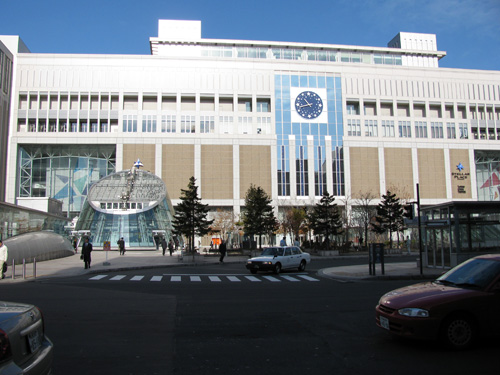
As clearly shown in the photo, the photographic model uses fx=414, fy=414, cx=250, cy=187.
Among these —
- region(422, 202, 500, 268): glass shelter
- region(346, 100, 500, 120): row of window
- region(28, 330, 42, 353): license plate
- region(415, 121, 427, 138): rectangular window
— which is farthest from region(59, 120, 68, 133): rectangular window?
region(28, 330, 42, 353): license plate

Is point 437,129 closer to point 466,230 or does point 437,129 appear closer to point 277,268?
point 466,230

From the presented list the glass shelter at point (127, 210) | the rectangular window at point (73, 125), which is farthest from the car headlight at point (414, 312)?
the rectangular window at point (73, 125)

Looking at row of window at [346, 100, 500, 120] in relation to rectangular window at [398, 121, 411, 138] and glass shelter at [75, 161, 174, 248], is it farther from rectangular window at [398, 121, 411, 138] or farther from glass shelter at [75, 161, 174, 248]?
glass shelter at [75, 161, 174, 248]

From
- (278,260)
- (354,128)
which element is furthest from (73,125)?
(278,260)

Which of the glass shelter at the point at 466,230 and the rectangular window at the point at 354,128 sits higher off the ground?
the rectangular window at the point at 354,128

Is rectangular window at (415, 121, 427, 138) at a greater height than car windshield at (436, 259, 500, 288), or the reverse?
rectangular window at (415, 121, 427, 138)

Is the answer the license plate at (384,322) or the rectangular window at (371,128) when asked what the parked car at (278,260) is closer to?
the license plate at (384,322)

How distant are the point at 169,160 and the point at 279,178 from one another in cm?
2032

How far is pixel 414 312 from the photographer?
670cm

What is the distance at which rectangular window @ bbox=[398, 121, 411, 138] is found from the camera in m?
80.6

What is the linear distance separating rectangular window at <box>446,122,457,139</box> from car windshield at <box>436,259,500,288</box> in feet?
271

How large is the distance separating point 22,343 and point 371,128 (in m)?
81.6

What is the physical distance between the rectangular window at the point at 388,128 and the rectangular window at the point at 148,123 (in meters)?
43.7

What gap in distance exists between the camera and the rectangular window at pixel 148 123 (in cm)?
7531
